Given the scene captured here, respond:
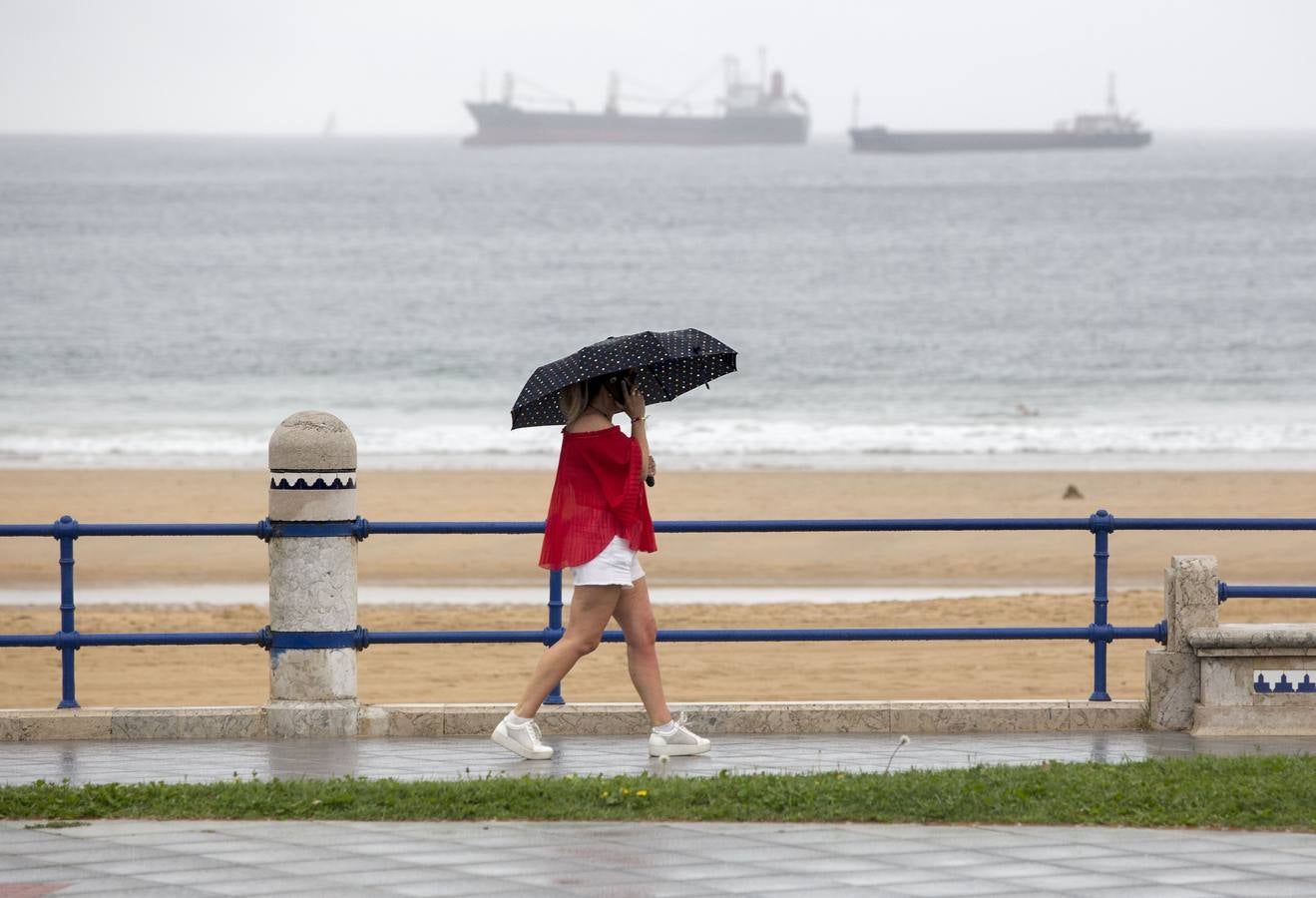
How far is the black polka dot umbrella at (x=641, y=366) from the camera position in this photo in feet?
24.1

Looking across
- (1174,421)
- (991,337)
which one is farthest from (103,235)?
(1174,421)

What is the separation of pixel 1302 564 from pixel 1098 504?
15.9 ft

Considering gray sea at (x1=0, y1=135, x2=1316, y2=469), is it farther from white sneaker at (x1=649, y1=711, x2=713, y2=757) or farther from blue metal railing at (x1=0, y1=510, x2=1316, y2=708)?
white sneaker at (x1=649, y1=711, x2=713, y2=757)

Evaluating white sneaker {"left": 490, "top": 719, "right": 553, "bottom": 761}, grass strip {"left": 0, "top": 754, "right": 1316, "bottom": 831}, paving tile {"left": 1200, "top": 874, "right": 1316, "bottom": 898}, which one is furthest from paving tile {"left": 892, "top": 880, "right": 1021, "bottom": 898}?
white sneaker {"left": 490, "top": 719, "right": 553, "bottom": 761}

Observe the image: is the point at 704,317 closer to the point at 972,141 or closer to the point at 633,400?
the point at 633,400

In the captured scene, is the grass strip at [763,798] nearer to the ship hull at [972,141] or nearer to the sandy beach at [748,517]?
the sandy beach at [748,517]

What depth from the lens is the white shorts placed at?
755 cm

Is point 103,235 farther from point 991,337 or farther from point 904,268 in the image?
point 991,337

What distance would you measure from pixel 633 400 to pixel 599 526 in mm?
524

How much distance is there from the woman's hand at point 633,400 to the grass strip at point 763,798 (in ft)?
4.73

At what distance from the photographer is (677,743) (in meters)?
7.84

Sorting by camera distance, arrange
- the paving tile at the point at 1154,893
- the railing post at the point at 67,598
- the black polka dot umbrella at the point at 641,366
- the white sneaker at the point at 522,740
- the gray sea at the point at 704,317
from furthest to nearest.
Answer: the gray sea at the point at 704,317, the railing post at the point at 67,598, the white sneaker at the point at 522,740, the black polka dot umbrella at the point at 641,366, the paving tile at the point at 1154,893

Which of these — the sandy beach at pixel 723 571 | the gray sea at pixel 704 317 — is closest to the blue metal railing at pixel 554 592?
the sandy beach at pixel 723 571

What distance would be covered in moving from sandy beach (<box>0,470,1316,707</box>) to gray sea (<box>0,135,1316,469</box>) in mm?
4063
